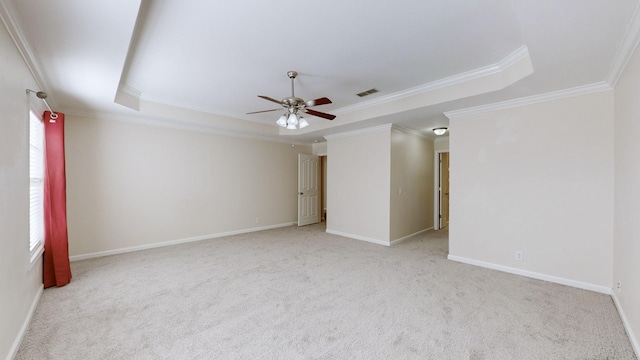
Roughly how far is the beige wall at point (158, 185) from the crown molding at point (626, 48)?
563cm

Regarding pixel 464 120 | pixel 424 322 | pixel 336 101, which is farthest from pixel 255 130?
pixel 424 322

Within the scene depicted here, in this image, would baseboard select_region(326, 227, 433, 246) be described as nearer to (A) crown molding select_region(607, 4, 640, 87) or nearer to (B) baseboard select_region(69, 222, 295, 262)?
(B) baseboard select_region(69, 222, 295, 262)

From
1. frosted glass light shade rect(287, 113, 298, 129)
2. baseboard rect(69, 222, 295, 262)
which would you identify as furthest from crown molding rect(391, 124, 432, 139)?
baseboard rect(69, 222, 295, 262)

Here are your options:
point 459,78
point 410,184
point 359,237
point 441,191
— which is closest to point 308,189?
point 359,237

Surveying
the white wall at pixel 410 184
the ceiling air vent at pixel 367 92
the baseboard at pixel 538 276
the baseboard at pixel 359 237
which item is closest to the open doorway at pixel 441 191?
the white wall at pixel 410 184

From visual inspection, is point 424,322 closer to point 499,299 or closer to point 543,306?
point 499,299

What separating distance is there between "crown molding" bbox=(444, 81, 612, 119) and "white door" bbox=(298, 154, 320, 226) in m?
3.83

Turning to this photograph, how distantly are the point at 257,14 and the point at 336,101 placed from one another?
91.5 inches

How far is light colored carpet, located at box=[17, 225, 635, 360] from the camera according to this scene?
192 centimetres

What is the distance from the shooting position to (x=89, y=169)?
13.4 feet

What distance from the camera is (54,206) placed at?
3.01 meters

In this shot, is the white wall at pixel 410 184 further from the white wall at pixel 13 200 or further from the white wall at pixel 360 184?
the white wall at pixel 13 200

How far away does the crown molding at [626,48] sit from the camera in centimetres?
174

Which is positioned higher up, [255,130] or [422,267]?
[255,130]
